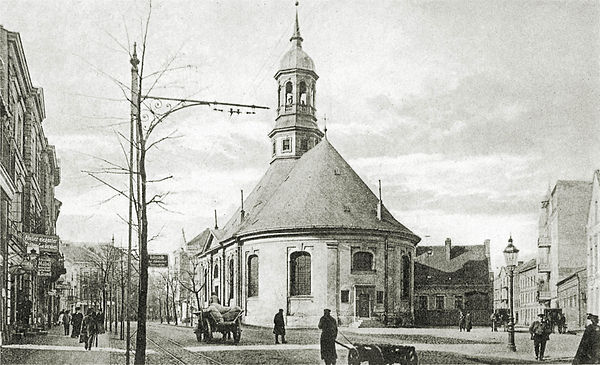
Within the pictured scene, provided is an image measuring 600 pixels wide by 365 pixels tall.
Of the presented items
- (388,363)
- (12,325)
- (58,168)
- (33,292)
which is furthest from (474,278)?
(388,363)

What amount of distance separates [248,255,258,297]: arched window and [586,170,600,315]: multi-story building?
73.2 ft

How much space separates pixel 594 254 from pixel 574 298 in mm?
8095

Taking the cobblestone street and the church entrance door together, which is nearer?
the cobblestone street

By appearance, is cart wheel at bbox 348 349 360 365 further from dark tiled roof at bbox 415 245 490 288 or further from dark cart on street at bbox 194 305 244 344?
dark tiled roof at bbox 415 245 490 288

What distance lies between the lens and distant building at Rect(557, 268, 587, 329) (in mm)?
43625

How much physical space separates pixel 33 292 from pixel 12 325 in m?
11.8

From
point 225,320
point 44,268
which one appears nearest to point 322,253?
point 225,320

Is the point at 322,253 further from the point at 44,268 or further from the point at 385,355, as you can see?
the point at 385,355

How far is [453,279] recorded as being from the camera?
72500 mm

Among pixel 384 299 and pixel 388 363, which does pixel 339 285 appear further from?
pixel 388 363

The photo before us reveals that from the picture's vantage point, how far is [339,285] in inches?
1870

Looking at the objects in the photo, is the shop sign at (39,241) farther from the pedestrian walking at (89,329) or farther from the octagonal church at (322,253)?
the octagonal church at (322,253)

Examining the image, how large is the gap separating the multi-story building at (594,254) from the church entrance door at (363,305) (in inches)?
543

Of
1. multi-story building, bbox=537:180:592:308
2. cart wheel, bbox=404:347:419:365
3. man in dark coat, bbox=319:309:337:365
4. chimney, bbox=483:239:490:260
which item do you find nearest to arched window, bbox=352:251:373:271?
multi-story building, bbox=537:180:592:308
